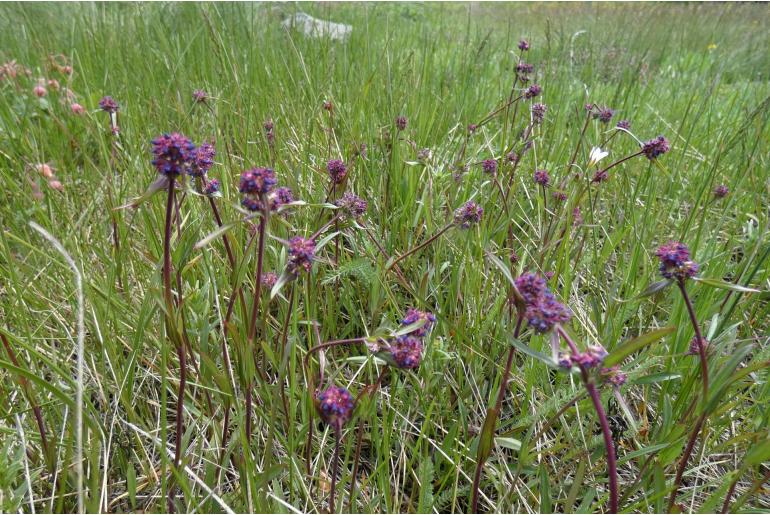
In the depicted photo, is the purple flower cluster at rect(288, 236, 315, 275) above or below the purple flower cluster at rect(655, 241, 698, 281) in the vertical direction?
below

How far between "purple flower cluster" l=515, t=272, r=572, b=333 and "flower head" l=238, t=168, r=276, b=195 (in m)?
0.48

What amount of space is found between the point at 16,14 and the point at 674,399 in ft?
17.1

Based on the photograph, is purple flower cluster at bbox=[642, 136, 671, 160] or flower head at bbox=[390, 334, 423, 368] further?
purple flower cluster at bbox=[642, 136, 671, 160]

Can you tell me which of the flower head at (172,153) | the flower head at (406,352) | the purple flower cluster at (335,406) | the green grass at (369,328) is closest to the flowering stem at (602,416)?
the green grass at (369,328)

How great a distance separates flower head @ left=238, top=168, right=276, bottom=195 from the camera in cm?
94

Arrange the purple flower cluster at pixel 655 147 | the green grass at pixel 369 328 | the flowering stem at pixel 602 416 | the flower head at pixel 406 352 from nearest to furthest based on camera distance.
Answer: the flowering stem at pixel 602 416 < the flower head at pixel 406 352 < the green grass at pixel 369 328 < the purple flower cluster at pixel 655 147

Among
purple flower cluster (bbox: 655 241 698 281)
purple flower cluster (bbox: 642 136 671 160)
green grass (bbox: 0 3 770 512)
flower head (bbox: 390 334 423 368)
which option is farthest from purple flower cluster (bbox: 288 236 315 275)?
purple flower cluster (bbox: 642 136 671 160)

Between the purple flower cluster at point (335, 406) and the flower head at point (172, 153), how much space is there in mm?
466

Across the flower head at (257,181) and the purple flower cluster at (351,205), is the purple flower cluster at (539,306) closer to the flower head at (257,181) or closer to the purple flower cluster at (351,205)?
the flower head at (257,181)

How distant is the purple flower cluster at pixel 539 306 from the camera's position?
33.4 inches

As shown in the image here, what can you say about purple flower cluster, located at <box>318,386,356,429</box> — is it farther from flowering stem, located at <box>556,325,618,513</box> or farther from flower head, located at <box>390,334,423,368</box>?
flowering stem, located at <box>556,325,618,513</box>

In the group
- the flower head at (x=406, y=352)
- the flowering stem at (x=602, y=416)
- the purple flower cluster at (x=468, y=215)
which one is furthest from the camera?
the purple flower cluster at (x=468, y=215)

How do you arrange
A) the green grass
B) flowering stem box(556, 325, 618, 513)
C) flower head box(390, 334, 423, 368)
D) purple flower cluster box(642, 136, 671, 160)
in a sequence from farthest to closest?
purple flower cluster box(642, 136, 671, 160) → the green grass → flower head box(390, 334, 423, 368) → flowering stem box(556, 325, 618, 513)

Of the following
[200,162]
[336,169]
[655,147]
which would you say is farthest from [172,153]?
[655,147]
